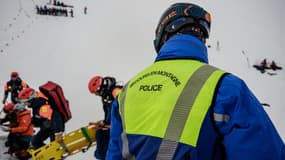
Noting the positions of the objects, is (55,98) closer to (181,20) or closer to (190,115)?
(181,20)

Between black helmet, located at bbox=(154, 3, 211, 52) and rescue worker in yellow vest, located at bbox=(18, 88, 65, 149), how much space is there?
4.17 metres

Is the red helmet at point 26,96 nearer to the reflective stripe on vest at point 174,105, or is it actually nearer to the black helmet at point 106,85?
the black helmet at point 106,85

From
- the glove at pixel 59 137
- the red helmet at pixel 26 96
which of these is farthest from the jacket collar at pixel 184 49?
the red helmet at pixel 26 96

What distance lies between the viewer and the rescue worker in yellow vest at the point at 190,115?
102 centimetres

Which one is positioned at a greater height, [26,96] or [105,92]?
[105,92]

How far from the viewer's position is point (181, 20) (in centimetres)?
146

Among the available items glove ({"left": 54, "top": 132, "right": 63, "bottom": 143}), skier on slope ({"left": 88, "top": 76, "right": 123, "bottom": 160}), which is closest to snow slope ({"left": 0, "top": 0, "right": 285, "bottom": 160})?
glove ({"left": 54, "top": 132, "right": 63, "bottom": 143})

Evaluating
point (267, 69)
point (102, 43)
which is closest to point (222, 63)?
point (267, 69)

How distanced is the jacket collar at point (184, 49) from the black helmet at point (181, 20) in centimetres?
13

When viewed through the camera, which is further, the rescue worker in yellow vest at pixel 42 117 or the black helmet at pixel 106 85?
the rescue worker in yellow vest at pixel 42 117

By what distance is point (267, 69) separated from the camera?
16.0m

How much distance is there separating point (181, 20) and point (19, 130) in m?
5.10

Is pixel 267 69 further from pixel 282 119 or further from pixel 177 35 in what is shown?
pixel 177 35

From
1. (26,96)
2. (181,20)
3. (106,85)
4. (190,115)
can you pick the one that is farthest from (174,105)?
(26,96)
